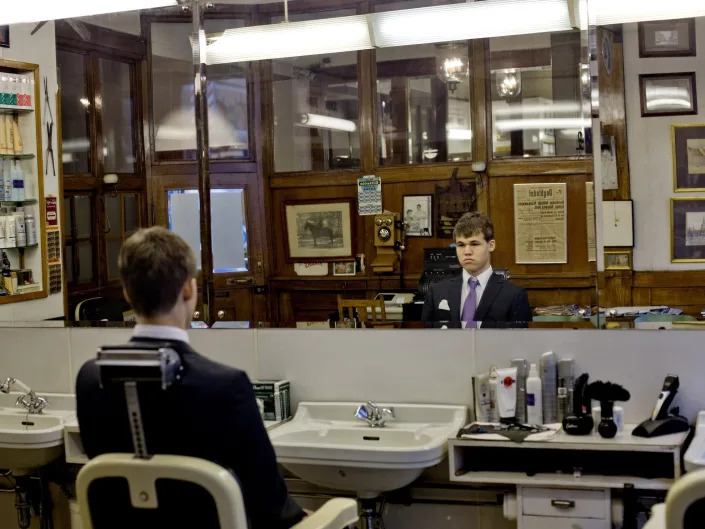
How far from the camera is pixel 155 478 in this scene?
1969 millimetres

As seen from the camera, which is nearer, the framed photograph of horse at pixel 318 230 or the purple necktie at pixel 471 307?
→ the purple necktie at pixel 471 307

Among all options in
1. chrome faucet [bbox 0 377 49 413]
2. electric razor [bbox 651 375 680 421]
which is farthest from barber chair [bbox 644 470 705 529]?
chrome faucet [bbox 0 377 49 413]

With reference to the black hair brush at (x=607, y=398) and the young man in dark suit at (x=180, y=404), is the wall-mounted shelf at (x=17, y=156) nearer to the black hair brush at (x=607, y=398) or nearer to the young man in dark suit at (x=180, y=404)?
the young man in dark suit at (x=180, y=404)

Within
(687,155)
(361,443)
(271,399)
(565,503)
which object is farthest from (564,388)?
(687,155)

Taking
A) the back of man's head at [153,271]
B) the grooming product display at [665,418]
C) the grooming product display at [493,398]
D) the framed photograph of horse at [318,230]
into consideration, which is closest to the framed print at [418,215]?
the framed photograph of horse at [318,230]

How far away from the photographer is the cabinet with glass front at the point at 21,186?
4.39m

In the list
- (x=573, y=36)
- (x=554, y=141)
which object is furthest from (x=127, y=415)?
(x=554, y=141)

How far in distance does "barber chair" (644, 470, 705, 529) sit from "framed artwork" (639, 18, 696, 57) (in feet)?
11.7

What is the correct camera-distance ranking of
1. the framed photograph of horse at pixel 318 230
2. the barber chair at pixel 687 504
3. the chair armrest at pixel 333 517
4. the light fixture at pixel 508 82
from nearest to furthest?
the barber chair at pixel 687 504 < the chair armrest at pixel 333 517 < the framed photograph of horse at pixel 318 230 < the light fixture at pixel 508 82

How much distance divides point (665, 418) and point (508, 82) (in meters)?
2.84

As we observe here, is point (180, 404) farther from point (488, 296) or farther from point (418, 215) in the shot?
point (418, 215)

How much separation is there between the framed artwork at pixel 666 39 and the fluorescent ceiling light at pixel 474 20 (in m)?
1.07

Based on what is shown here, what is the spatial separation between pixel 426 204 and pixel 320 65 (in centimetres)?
102

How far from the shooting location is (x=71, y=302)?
4281 mm
